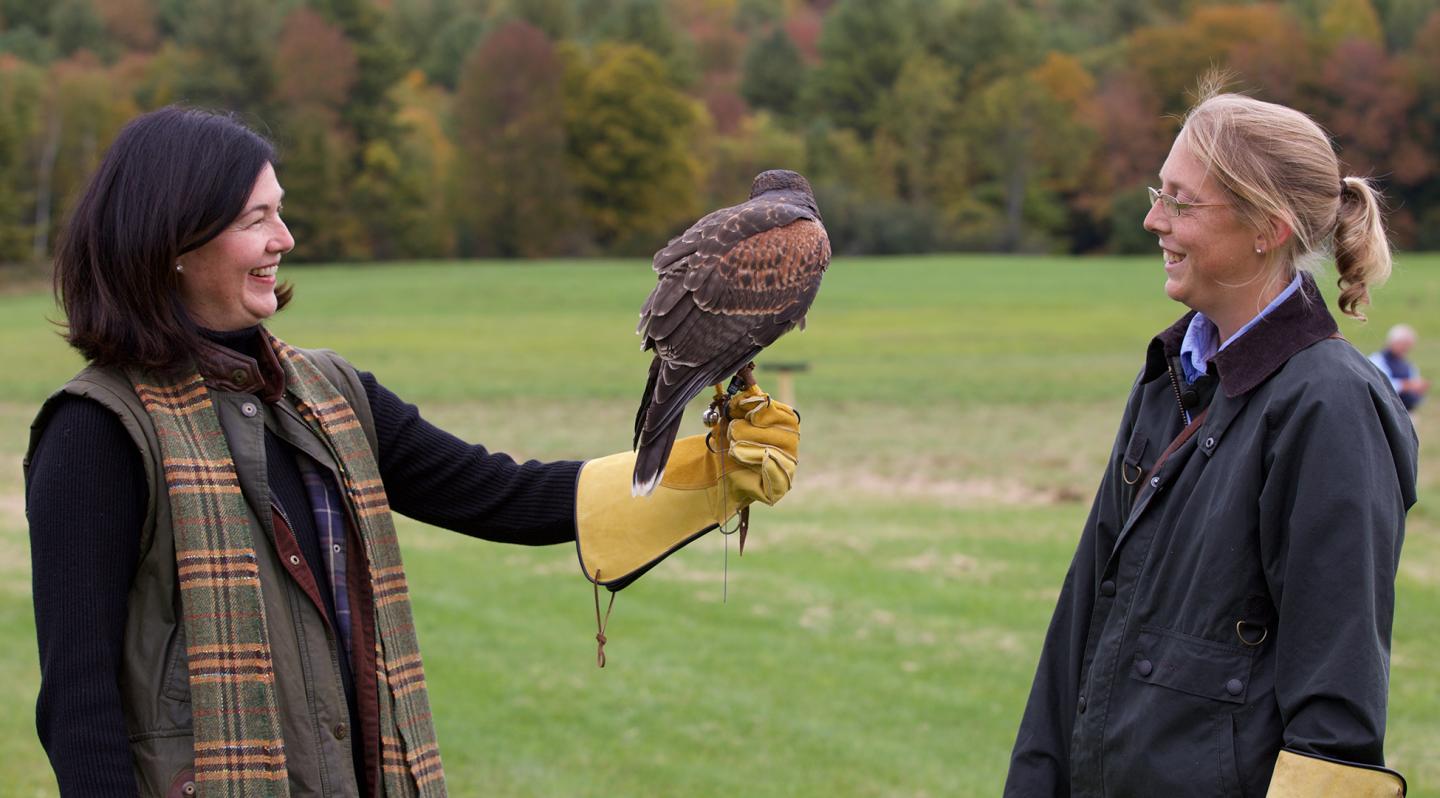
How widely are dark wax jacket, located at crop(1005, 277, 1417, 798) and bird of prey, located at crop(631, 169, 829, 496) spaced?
3.35 feet

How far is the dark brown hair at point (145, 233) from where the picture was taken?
255 cm

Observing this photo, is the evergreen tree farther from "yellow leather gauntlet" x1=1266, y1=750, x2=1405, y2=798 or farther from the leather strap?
"yellow leather gauntlet" x1=1266, y1=750, x2=1405, y2=798

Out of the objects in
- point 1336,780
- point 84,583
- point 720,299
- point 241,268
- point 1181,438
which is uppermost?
point 241,268

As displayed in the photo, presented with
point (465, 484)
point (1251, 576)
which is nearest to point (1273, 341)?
point (1251, 576)

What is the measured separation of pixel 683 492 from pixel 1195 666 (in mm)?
1222

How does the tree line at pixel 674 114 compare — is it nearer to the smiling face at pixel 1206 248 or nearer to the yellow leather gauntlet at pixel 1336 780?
the smiling face at pixel 1206 248

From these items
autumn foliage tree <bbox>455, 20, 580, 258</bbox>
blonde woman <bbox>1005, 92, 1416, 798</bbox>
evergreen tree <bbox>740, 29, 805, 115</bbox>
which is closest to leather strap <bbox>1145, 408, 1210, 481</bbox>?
blonde woman <bbox>1005, 92, 1416, 798</bbox>

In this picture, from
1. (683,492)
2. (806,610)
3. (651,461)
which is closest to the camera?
(651,461)

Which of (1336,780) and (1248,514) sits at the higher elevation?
(1248,514)

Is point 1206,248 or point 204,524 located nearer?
point 204,524

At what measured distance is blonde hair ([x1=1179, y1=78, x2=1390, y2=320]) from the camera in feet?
8.56

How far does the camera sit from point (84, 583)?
242 centimetres

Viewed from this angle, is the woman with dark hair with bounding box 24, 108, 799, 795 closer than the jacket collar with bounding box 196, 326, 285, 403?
Yes

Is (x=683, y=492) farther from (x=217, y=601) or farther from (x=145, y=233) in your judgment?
(x=145, y=233)
